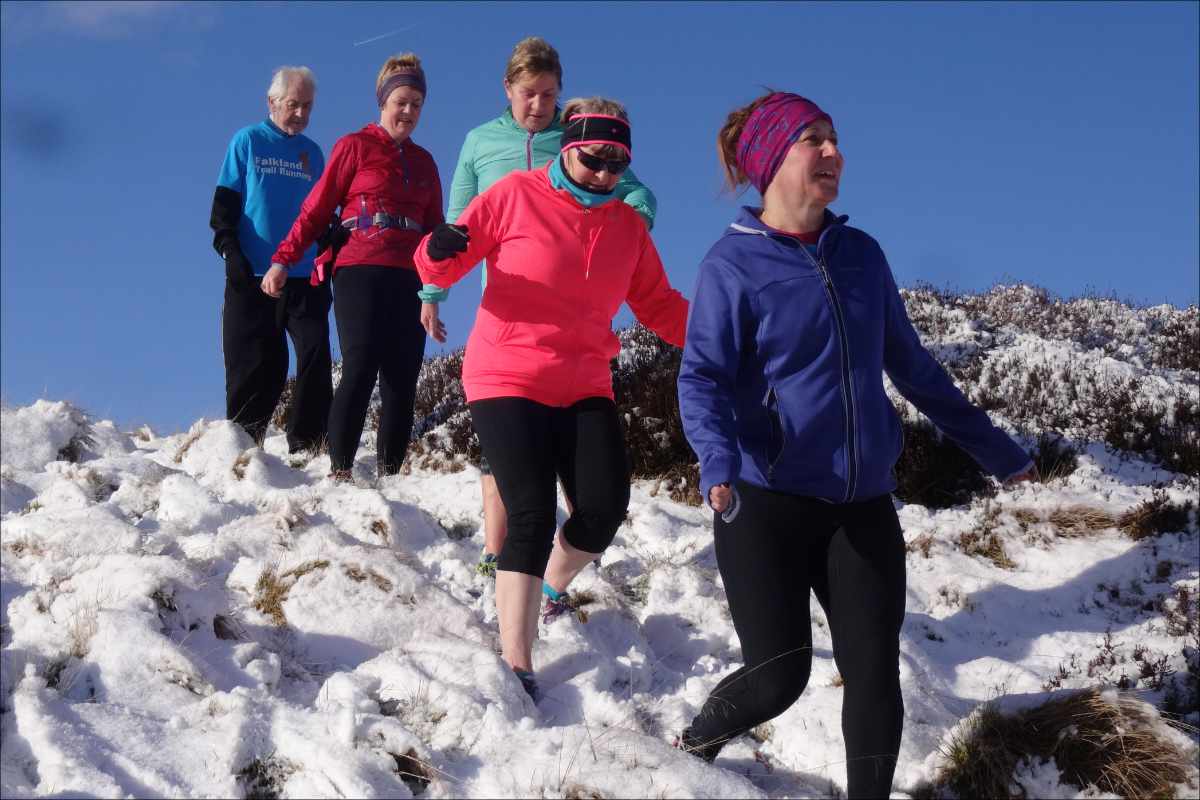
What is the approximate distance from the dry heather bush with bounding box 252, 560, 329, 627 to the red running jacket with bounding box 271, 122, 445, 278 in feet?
6.76

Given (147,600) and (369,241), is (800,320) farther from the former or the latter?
(369,241)

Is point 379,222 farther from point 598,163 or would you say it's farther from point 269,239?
point 598,163

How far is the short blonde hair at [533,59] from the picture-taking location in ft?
16.0

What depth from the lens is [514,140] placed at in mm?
5125

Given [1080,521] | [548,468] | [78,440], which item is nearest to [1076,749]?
[548,468]

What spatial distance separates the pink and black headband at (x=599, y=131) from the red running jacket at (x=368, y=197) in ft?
7.63

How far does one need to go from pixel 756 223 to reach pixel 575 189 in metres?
0.96

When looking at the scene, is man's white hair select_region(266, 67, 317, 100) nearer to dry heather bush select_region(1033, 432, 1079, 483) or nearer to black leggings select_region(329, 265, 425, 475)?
black leggings select_region(329, 265, 425, 475)

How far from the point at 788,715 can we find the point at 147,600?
2.46m

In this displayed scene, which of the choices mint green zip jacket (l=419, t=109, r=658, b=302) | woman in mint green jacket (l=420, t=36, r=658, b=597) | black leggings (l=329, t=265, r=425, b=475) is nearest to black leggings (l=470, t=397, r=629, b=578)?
woman in mint green jacket (l=420, t=36, r=658, b=597)

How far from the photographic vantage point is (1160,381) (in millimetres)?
9344

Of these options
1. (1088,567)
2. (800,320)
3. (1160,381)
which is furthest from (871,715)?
(1160,381)

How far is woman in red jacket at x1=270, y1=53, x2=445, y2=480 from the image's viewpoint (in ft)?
19.2

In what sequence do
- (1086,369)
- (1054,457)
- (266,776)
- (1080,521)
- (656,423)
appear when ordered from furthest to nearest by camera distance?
(1086,369), (656,423), (1054,457), (1080,521), (266,776)
